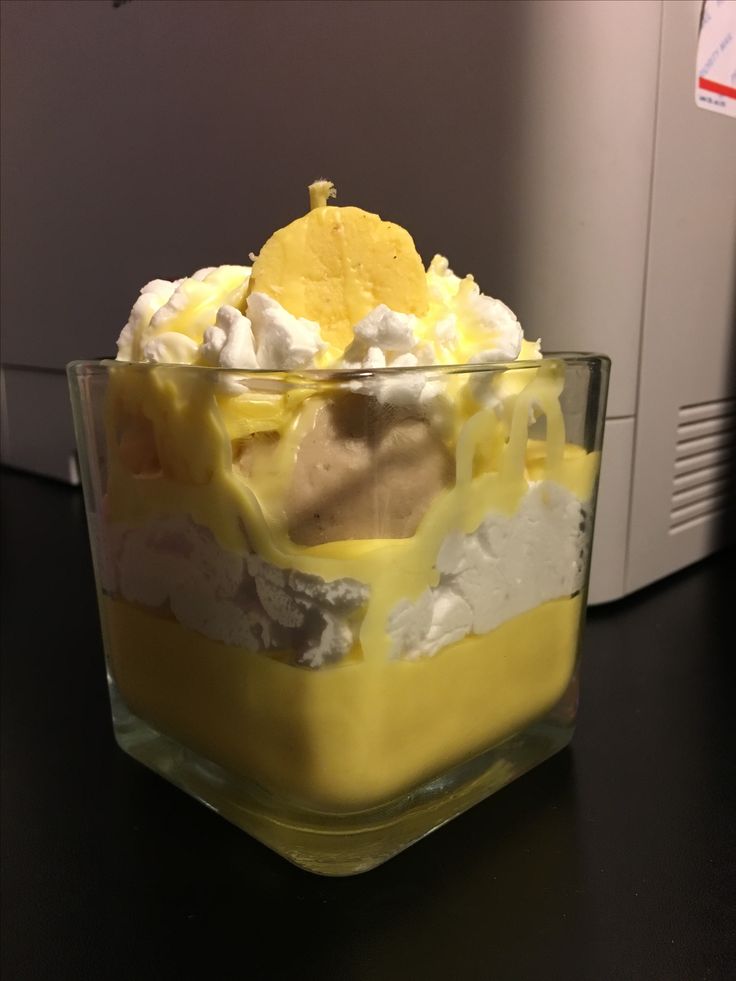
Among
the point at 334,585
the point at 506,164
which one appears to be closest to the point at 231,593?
the point at 334,585

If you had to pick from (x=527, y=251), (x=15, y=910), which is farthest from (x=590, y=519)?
(x=15, y=910)

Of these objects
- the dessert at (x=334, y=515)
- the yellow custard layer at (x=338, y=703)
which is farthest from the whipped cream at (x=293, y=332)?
the yellow custard layer at (x=338, y=703)

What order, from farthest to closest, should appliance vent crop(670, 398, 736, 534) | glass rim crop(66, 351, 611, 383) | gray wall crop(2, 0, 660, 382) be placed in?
appliance vent crop(670, 398, 736, 534) → gray wall crop(2, 0, 660, 382) → glass rim crop(66, 351, 611, 383)

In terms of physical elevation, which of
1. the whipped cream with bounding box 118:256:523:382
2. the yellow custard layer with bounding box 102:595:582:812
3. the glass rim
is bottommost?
the yellow custard layer with bounding box 102:595:582:812

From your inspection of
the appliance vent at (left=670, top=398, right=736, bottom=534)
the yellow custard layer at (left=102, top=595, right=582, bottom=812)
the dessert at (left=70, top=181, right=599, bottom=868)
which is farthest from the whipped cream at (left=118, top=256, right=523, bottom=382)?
the appliance vent at (left=670, top=398, right=736, bottom=534)

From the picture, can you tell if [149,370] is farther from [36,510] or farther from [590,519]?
[36,510]

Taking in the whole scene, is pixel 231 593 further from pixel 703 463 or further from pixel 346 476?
pixel 703 463

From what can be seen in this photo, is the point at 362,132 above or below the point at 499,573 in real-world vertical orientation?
above

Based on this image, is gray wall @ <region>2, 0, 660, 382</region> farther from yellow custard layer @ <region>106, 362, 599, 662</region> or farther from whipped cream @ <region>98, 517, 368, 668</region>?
whipped cream @ <region>98, 517, 368, 668</region>
